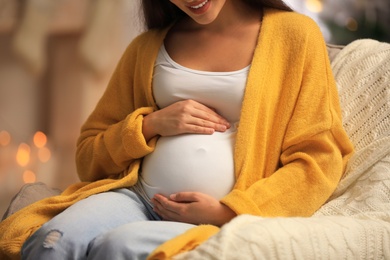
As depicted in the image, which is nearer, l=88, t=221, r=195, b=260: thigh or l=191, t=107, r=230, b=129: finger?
l=88, t=221, r=195, b=260: thigh

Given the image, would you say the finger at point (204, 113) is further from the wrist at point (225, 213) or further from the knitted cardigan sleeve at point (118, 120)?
the wrist at point (225, 213)

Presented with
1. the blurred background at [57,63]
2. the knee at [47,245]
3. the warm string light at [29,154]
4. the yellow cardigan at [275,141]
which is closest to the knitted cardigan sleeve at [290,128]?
the yellow cardigan at [275,141]

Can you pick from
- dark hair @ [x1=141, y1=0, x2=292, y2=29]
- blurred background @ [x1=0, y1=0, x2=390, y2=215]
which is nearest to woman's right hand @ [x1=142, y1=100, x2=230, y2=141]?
dark hair @ [x1=141, y1=0, x2=292, y2=29]

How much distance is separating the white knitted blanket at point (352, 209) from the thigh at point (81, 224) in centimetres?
28

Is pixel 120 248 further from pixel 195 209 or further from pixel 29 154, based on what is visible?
pixel 29 154

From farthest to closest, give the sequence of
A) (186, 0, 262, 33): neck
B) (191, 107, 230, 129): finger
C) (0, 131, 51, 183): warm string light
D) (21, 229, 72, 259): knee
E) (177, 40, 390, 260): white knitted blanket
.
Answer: (0, 131, 51, 183): warm string light → (186, 0, 262, 33): neck → (191, 107, 230, 129): finger → (21, 229, 72, 259): knee → (177, 40, 390, 260): white knitted blanket

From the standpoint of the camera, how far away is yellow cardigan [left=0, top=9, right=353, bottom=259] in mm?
1566

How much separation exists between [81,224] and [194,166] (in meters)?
0.28

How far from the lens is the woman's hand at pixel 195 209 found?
4.98 ft

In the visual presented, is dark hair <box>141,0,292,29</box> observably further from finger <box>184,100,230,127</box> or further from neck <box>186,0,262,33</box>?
finger <box>184,100,230,127</box>

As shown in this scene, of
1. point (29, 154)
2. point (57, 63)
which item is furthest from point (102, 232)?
point (57, 63)

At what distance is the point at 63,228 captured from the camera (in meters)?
1.46

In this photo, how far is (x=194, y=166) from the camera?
1609 millimetres

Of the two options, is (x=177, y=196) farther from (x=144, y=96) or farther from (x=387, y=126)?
(x=387, y=126)
